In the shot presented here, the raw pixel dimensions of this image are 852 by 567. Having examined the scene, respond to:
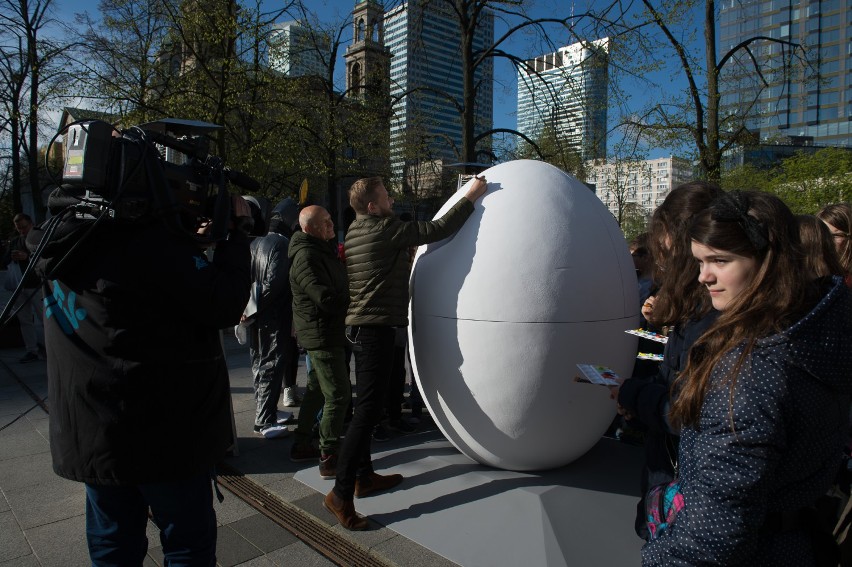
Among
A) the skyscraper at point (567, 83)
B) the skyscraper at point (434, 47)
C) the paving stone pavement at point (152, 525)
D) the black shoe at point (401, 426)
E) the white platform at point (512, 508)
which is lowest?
the paving stone pavement at point (152, 525)

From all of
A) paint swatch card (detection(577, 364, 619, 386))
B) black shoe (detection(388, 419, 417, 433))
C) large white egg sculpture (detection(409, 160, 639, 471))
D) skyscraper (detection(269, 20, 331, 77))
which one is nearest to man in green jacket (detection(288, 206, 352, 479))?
large white egg sculpture (detection(409, 160, 639, 471))

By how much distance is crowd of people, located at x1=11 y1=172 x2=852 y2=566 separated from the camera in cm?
141

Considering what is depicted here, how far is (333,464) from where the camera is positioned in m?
4.06

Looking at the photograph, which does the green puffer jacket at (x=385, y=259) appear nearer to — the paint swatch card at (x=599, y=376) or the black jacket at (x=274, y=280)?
the paint swatch card at (x=599, y=376)

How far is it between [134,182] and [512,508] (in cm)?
273

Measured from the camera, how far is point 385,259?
3658 millimetres

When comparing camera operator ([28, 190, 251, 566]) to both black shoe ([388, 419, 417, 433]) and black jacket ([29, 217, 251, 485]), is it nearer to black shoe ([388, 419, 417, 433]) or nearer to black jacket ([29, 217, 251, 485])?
black jacket ([29, 217, 251, 485])

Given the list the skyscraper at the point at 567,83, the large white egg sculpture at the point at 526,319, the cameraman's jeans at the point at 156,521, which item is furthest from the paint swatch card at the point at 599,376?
the skyscraper at the point at 567,83

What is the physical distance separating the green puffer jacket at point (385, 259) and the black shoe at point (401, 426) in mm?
1856

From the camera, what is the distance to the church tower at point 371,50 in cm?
1180

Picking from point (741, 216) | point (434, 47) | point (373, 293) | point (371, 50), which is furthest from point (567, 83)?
point (741, 216)

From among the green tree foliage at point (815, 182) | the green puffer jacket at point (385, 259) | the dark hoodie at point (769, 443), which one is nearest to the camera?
the dark hoodie at point (769, 443)

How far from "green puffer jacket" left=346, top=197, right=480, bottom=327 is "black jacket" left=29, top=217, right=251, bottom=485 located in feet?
Result: 5.10

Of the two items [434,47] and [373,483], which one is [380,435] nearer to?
[373,483]
